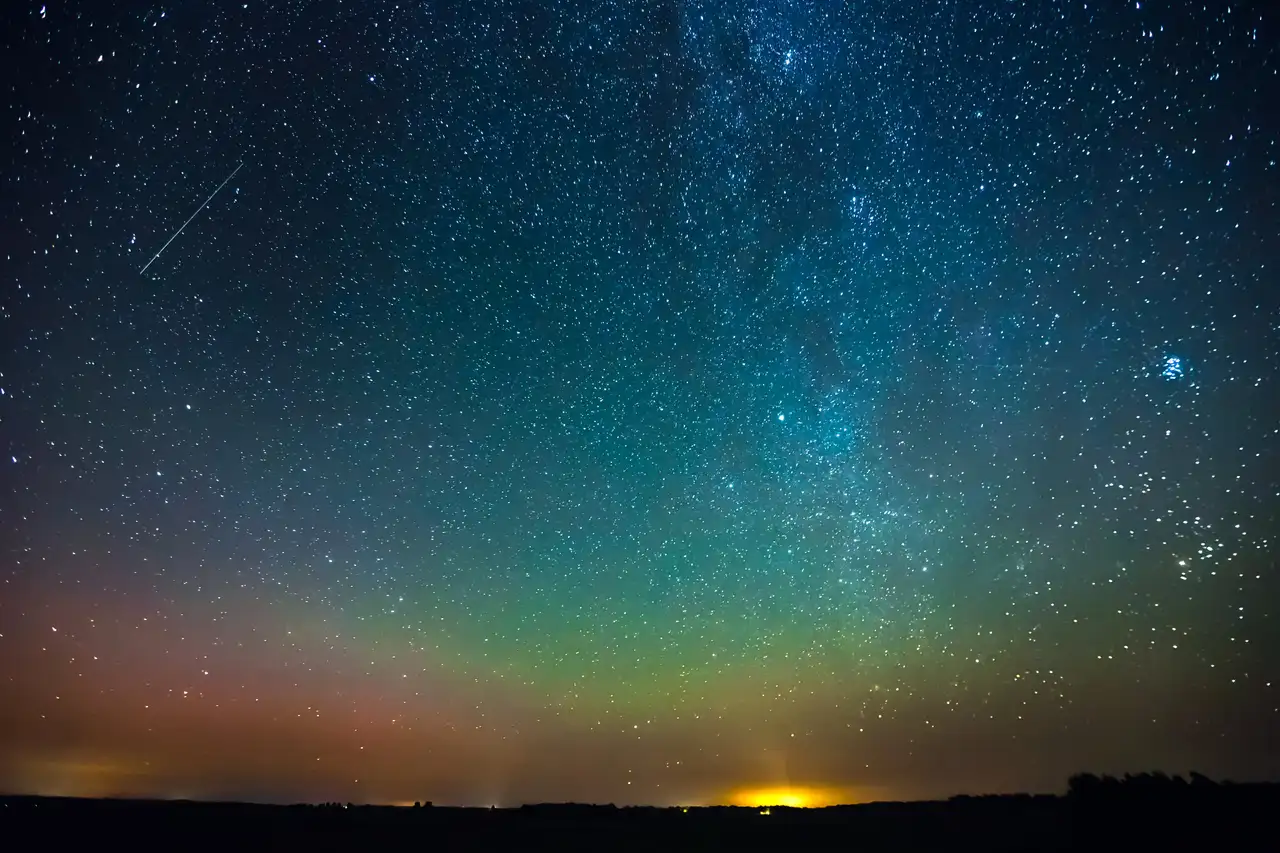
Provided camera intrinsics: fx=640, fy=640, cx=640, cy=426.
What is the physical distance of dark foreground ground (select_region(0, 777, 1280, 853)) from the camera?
453 inches

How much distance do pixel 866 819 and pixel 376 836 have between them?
10846mm

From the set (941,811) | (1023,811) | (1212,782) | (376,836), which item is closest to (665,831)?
(376,836)

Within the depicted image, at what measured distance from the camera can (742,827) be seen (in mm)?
14281

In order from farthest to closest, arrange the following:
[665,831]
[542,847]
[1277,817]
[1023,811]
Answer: [1023,811] → [665,831] → [542,847] → [1277,817]

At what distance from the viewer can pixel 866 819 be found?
14867mm

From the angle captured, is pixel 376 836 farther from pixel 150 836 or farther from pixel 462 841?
pixel 150 836

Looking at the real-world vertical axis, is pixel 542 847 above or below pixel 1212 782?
below

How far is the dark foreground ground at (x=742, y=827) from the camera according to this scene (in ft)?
37.8

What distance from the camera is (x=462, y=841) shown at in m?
12.8

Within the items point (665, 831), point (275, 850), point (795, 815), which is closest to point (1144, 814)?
point (795, 815)

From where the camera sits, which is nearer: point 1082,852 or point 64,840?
point 1082,852

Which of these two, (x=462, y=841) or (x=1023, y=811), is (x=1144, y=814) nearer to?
(x=1023, y=811)

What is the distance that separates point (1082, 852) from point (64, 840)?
18783 mm

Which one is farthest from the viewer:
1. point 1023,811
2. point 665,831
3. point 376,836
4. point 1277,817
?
point 1023,811
